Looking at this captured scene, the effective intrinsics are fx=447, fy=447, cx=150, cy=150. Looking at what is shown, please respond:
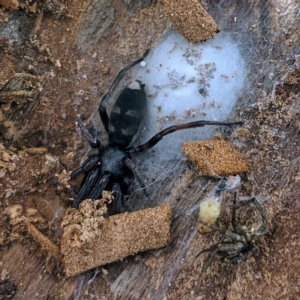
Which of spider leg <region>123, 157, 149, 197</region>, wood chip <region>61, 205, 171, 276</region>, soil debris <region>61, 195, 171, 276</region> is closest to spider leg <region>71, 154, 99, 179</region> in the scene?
spider leg <region>123, 157, 149, 197</region>

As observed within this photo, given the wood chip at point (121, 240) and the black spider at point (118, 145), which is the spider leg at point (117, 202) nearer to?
the black spider at point (118, 145)

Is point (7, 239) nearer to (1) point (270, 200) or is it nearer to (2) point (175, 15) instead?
(1) point (270, 200)

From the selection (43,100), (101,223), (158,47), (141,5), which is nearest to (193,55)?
(158,47)

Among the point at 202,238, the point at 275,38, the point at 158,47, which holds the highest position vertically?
the point at 158,47

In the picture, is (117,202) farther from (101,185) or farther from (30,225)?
(30,225)

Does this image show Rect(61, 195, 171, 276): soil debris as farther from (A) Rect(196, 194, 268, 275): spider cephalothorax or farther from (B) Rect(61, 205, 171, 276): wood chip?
(A) Rect(196, 194, 268, 275): spider cephalothorax

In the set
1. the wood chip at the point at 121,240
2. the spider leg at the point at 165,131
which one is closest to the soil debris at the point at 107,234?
the wood chip at the point at 121,240

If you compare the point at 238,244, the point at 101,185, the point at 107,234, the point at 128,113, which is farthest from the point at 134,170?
the point at 238,244
